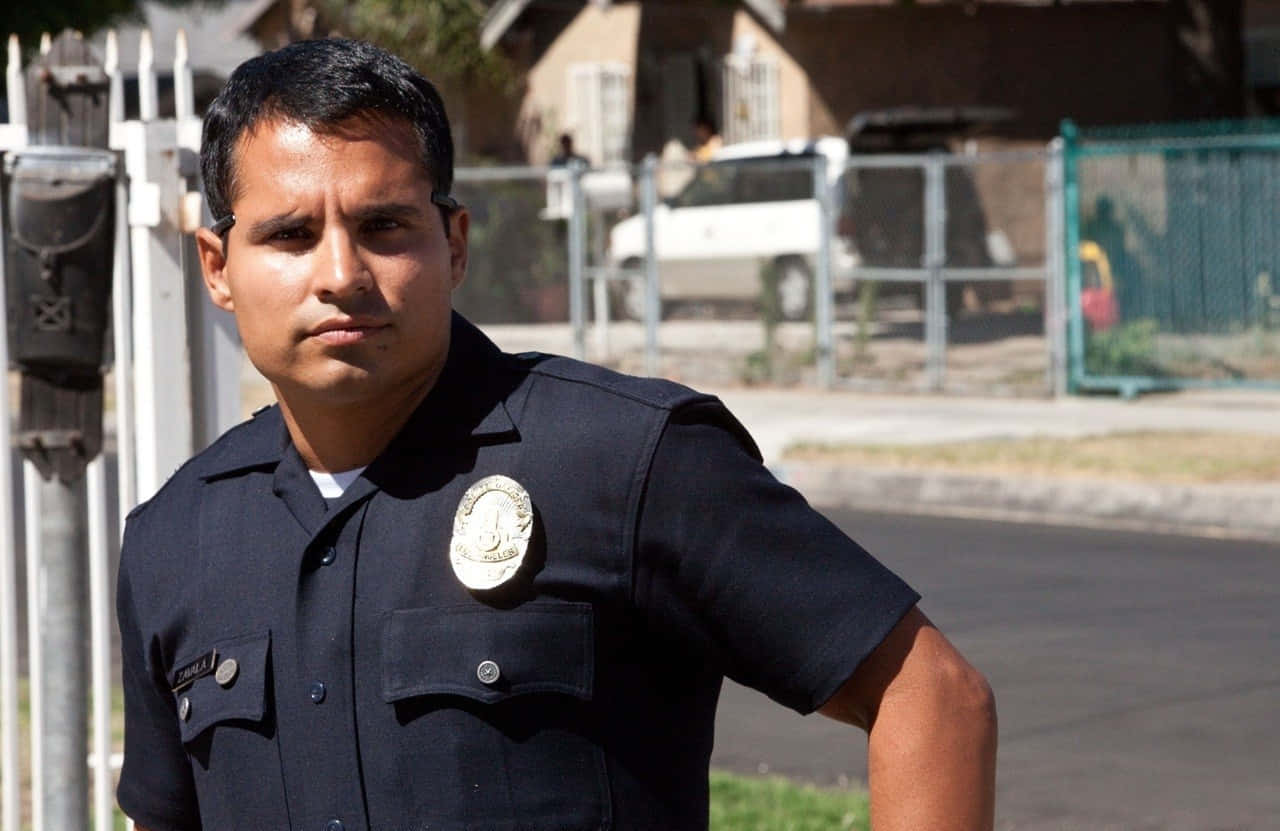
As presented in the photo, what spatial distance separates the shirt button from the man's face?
288mm

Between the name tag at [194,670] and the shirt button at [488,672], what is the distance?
12.0 inches

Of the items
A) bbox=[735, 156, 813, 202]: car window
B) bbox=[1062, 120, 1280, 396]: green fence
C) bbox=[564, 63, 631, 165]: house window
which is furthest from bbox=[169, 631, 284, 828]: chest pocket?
bbox=[564, 63, 631, 165]: house window

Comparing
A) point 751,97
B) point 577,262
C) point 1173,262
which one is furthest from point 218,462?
point 751,97

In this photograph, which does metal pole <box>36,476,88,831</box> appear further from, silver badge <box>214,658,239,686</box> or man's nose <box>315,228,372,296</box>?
man's nose <box>315,228,372,296</box>

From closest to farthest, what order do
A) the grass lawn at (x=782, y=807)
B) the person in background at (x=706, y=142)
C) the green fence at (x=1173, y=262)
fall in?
the grass lawn at (x=782, y=807) → the green fence at (x=1173, y=262) → the person in background at (x=706, y=142)

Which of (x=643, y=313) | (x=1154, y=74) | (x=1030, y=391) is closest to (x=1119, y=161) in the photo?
(x=1030, y=391)

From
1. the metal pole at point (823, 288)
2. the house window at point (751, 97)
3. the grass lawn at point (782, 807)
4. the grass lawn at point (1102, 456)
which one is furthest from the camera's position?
the house window at point (751, 97)

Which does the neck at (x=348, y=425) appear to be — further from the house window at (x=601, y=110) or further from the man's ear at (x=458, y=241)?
the house window at (x=601, y=110)

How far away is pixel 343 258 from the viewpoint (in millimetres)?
2115

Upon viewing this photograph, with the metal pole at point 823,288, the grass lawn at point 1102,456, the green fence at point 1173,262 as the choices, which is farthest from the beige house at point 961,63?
the grass lawn at point 1102,456

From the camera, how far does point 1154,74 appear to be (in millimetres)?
24625

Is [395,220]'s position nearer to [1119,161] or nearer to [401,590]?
[401,590]

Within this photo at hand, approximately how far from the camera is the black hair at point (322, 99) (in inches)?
84.1

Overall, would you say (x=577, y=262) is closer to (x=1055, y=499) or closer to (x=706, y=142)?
(x=706, y=142)
